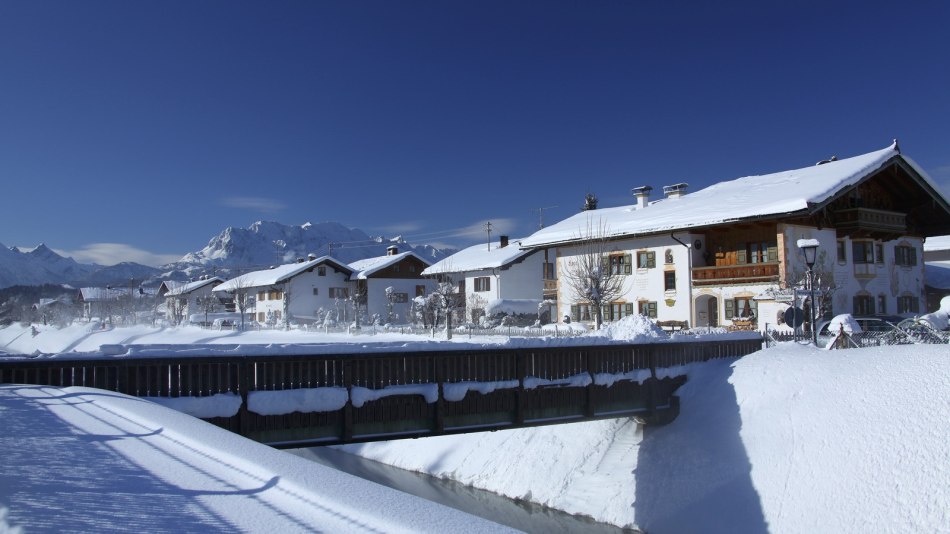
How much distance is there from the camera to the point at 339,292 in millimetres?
69625

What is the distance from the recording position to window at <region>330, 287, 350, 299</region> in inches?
2724

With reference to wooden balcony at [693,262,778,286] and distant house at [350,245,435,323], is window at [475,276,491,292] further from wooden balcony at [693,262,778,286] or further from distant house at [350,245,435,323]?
wooden balcony at [693,262,778,286]

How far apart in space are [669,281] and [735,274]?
13.2 feet

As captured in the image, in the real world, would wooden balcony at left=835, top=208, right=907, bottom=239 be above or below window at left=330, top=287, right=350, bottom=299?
above

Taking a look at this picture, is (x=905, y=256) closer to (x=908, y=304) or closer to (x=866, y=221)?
(x=908, y=304)

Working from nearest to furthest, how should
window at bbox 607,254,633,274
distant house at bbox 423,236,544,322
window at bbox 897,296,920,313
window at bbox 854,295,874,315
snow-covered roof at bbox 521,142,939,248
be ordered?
snow-covered roof at bbox 521,142,939,248
window at bbox 854,295,874,315
window at bbox 897,296,920,313
window at bbox 607,254,633,274
distant house at bbox 423,236,544,322

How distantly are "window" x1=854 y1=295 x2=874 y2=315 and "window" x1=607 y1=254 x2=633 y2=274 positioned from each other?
37.4ft

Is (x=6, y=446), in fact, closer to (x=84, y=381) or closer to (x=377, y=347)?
(x=84, y=381)

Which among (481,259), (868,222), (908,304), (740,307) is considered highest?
(868,222)

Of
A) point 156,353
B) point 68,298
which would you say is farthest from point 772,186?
point 68,298

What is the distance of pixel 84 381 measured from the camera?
434 inches

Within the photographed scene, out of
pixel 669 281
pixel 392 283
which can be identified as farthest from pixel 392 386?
pixel 392 283

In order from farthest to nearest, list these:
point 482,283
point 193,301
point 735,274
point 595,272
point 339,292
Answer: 1. point 193,301
2. point 339,292
3. point 482,283
4. point 595,272
5. point 735,274

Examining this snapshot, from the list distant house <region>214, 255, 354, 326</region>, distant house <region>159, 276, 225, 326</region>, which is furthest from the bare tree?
distant house <region>159, 276, 225, 326</region>
